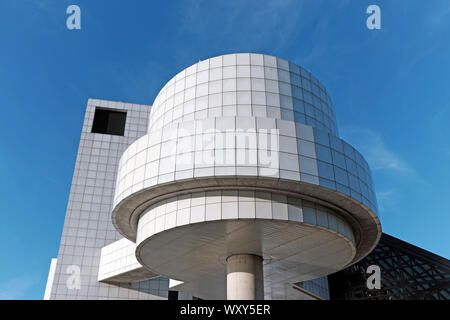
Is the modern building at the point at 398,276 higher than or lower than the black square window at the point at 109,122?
lower

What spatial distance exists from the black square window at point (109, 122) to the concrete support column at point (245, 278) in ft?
84.9

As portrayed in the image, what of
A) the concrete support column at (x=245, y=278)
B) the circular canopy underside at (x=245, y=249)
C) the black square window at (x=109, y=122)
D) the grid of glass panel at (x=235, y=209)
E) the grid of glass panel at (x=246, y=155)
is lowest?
the concrete support column at (x=245, y=278)

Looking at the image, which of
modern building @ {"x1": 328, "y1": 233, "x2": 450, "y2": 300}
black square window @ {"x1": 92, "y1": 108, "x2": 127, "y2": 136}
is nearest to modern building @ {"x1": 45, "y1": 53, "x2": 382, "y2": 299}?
black square window @ {"x1": 92, "y1": 108, "x2": 127, "y2": 136}

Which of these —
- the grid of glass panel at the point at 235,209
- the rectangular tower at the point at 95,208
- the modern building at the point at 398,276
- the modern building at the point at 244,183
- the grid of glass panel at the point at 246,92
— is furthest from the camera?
the modern building at the point at 398,276

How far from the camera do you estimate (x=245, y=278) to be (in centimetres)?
2311

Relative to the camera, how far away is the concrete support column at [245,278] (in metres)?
22.5

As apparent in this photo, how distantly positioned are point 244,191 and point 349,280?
126ft

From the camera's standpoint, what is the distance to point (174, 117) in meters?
23.7

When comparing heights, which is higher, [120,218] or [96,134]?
[96,134]

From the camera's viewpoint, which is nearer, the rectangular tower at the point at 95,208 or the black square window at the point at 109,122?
the rectangular tower at the point at 95,208

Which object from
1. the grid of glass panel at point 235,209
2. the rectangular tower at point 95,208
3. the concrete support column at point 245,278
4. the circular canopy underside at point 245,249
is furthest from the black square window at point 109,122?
the grid of glass panel at point 235,209

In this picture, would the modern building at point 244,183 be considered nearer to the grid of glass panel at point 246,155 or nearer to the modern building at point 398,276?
the grid of glass panel at point 246,155

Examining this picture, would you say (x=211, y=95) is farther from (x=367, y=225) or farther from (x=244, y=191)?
(x=367, y=225)
